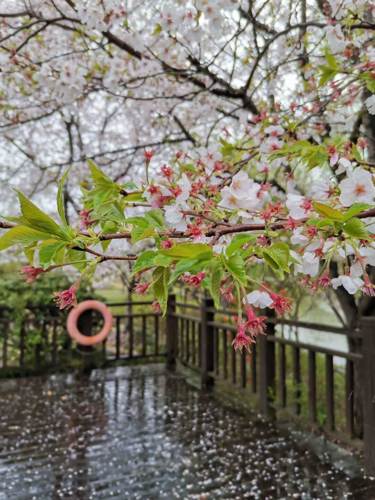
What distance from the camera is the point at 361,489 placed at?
266 cm

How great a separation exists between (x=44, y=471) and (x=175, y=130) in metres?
4.21

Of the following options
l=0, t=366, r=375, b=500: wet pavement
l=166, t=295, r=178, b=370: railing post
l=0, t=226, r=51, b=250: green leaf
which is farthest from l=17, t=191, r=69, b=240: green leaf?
l=166, t=295, r=178, b=370: railing post

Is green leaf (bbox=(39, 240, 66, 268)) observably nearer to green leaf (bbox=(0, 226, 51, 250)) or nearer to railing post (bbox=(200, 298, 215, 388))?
green leaf (bbox=(0, 226, 51, 250))

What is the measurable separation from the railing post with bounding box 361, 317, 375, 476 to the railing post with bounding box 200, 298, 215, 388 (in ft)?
7.68

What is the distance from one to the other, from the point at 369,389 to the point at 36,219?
269 cm

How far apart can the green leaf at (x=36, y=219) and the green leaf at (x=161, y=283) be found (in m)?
0.20

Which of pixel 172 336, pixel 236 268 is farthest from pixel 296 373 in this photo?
pixel 236 268

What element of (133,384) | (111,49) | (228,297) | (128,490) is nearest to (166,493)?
(128,490)

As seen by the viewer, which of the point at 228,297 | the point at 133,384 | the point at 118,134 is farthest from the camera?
the point at 118,134

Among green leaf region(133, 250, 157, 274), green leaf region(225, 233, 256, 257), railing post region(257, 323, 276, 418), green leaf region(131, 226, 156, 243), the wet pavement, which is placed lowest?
the wet pavement

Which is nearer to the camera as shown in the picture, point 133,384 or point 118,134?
point 133,384

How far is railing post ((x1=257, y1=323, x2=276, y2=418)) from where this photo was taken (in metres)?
3.97

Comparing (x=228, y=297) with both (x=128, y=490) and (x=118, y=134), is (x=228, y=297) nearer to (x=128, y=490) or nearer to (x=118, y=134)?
(x=128, y=490)

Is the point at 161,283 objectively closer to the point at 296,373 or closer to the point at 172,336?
the point at 296,373
